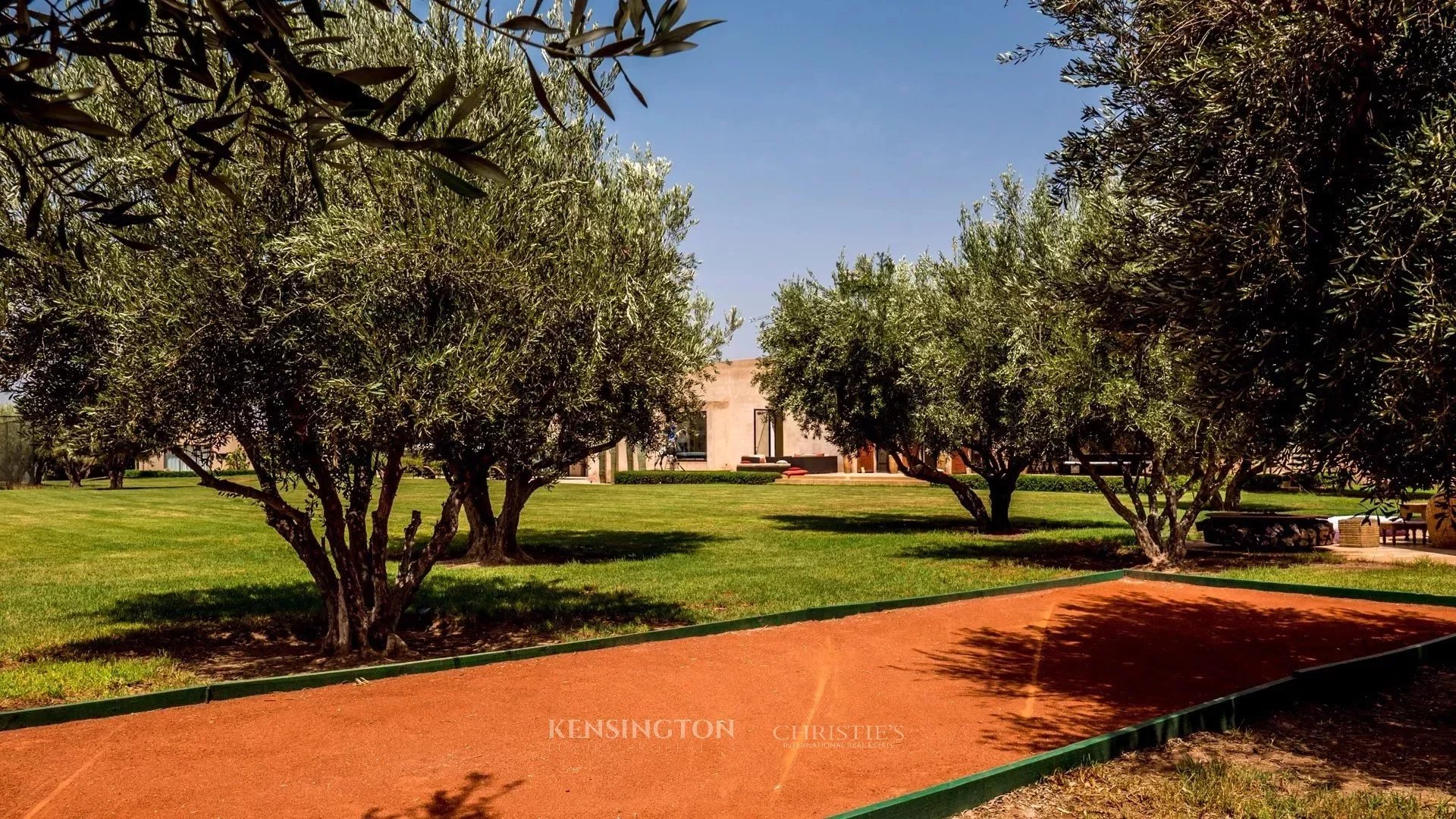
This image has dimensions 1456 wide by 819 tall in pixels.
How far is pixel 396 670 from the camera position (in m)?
10.1

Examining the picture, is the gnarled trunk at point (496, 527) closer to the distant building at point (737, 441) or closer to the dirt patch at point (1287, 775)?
the dirt patch at point (1287, 775)

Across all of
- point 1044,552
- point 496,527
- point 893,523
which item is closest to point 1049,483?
point 893,523

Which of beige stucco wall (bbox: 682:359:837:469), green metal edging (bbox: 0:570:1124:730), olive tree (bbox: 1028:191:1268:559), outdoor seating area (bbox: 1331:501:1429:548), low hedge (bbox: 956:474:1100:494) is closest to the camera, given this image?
green metal edging (bbox: 0:570:1124:730)

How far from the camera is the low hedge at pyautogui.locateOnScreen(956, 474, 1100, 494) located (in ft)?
146

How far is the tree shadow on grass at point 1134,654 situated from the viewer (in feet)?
28.2

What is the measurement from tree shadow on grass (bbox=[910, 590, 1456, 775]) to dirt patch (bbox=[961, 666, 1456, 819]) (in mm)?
815

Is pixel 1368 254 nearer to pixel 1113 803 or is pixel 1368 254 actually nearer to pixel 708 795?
pixel 1113 803

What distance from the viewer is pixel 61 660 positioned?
36.7ft

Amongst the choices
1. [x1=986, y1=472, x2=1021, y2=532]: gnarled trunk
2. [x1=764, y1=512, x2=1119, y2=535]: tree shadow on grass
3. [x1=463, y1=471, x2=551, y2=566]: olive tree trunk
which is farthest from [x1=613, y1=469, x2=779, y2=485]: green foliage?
[x1=463, y1=471, x2=551, y2=566]: olive tree trunk

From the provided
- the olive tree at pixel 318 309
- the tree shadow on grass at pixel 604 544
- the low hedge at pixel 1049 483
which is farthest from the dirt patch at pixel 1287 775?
the low hedge at pixel 1049 483

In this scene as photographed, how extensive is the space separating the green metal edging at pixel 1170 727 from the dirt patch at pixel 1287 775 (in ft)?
0.29

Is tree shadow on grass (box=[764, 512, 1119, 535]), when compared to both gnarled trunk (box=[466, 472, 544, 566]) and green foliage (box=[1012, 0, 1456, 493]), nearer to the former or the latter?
gnarled trunk (box=[466, 472, 544, 566])

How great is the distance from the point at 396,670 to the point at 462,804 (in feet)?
13.6

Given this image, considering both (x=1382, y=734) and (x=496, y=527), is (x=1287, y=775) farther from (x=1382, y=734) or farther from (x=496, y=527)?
(x=496, y=527)
